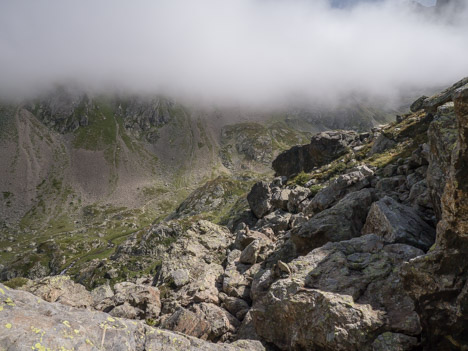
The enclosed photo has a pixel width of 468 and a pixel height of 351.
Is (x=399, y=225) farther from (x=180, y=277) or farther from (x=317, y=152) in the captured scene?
(x=317, y=152)

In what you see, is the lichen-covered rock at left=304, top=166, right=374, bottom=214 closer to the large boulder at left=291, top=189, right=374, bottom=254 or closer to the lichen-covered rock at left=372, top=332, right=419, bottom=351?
the large boulder at left=291, top=189, right=374, bottom=254

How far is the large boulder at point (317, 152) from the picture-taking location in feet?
238

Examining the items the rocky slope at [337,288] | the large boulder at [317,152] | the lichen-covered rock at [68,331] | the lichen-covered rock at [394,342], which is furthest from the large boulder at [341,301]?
the large boulder at [317,152]

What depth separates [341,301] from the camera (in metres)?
12.1

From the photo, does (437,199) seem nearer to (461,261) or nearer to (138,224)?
(461,261)

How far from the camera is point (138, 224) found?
181000 mm

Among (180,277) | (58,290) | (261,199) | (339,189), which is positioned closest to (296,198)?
(339,189)

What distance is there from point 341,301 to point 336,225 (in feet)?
31.9

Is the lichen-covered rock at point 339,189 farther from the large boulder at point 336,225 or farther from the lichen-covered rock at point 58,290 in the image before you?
the lichen-covered rock at point 58,290

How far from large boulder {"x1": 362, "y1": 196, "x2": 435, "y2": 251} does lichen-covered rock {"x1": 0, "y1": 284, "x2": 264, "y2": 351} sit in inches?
451

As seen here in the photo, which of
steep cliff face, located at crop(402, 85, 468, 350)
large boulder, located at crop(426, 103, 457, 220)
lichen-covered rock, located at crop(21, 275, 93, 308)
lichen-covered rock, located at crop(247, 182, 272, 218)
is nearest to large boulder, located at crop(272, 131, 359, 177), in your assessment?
lichen-covered rock, located at crop(247, 182, 272, 218)

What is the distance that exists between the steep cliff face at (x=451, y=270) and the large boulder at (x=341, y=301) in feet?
3.31

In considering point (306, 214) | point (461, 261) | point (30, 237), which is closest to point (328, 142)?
point (306, 214)

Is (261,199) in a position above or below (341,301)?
below
